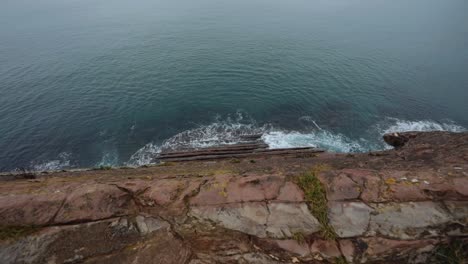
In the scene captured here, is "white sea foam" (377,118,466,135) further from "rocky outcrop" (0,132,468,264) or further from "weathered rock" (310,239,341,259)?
"weathered rock" (310,239,341,259)

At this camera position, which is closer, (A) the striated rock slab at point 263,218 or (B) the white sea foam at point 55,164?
(A) the striated rock slab at point 263,218

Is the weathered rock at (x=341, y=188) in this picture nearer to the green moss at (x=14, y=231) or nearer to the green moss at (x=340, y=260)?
the green moss at (x=340, y=260)

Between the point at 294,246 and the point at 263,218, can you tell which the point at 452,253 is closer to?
the point at 294,246

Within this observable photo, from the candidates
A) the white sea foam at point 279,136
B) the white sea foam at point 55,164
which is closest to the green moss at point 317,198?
the white sea foam at point 279,136

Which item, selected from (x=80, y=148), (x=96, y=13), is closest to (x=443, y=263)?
(x=80, y=148)

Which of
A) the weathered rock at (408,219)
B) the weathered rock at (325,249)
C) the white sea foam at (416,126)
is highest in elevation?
the weathered rock at (408,219)

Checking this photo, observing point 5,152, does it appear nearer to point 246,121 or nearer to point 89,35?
point 246,121
